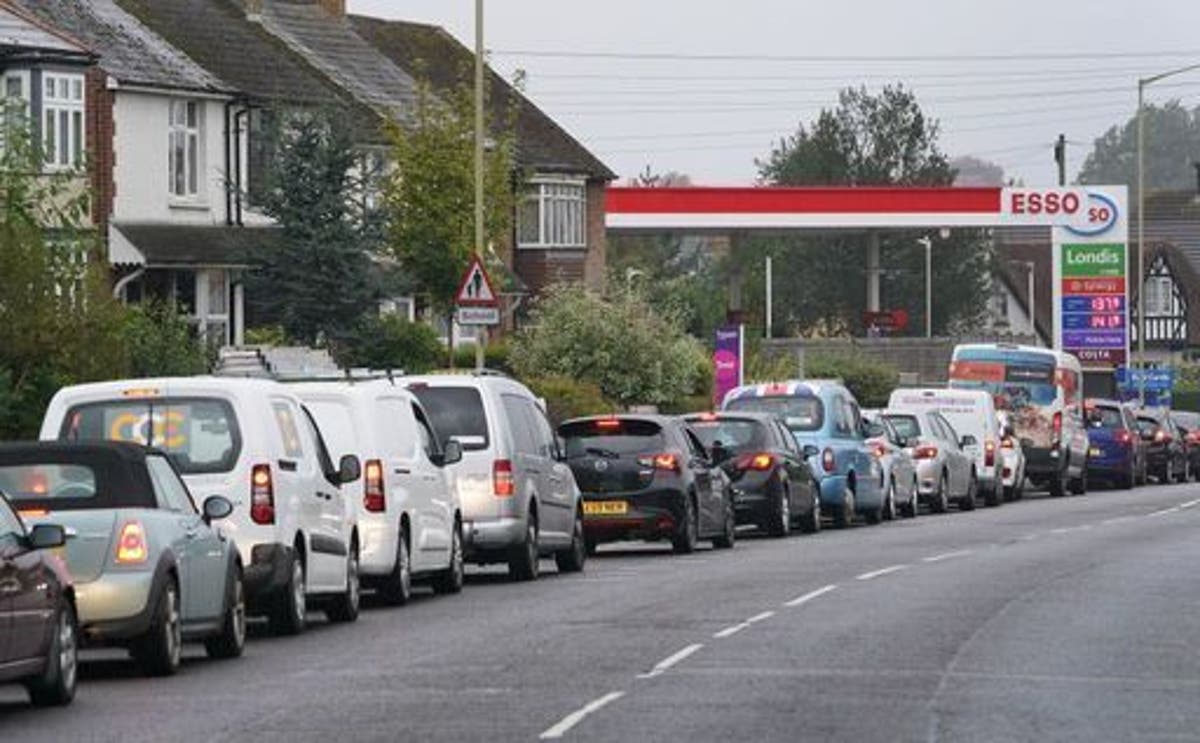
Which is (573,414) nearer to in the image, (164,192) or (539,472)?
(164,192)

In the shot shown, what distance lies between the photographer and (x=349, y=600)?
2456 cm

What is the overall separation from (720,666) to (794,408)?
79.6 feet

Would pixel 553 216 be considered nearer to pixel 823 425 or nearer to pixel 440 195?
pixel 440 195

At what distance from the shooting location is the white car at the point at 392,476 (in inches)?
1027

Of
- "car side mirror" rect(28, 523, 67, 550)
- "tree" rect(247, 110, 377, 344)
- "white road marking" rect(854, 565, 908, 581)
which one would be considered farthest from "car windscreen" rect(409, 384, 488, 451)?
"tree" rect(247, 110, 377, 344)

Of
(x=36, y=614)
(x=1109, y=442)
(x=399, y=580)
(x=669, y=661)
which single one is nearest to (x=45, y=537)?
(x=36, y=614)

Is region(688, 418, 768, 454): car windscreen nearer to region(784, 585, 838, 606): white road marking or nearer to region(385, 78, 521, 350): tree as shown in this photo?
region(784, 585, 838, 606): white road marking

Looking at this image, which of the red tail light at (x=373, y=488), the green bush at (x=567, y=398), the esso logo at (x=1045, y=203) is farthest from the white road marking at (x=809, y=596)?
the esso logo at (x=1045, y=203)

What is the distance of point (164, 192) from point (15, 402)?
25.7m

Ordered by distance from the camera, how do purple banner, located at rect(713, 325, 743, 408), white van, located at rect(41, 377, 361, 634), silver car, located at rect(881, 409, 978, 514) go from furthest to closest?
purple banner, located at rect(713, 325, 743, 408)
silver car, located at rect(881, 409, 978, 514)
white van, located at rect(41, 377, 361, 634)

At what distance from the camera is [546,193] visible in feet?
250

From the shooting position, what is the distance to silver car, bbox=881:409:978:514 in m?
50.4

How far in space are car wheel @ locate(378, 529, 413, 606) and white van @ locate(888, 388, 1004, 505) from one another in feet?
90.5

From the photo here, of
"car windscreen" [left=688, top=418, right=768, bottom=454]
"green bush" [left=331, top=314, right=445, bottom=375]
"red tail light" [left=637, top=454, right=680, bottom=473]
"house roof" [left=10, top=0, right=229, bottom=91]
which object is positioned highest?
"house roof" [left=10, top=0, right=229, bottom=91]
